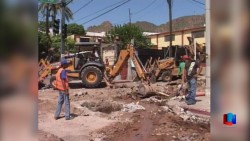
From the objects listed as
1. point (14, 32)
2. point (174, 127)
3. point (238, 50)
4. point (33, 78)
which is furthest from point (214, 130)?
point (174, 127)

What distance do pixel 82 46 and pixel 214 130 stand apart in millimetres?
19567

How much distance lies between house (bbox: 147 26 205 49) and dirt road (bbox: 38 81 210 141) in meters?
34.5

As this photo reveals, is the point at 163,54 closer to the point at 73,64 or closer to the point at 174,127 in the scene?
the point at 73,64

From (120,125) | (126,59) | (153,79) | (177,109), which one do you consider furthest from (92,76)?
(120,125)

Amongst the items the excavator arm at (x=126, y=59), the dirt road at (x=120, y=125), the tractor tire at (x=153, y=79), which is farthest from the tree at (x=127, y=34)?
the dirt road at (x=120, y=125)

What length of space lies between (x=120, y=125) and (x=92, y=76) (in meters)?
10.4

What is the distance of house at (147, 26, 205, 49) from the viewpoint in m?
49.3

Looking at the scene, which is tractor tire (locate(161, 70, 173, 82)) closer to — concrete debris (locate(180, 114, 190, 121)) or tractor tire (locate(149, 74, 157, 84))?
tractor tire (locate(149, 74, 157, 84))

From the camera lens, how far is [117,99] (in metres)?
16.3

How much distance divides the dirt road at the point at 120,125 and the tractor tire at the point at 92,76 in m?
5.94

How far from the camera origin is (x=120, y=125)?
10328 mm

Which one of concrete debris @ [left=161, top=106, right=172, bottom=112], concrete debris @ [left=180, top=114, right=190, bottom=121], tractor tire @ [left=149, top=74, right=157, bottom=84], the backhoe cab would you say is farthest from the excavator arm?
concrete debris @ [left=180, top=114, right=190, bottom=121]

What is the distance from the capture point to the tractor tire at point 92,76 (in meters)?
20.4

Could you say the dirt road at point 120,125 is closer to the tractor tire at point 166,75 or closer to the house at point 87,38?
the tractor tire at point 166,75
